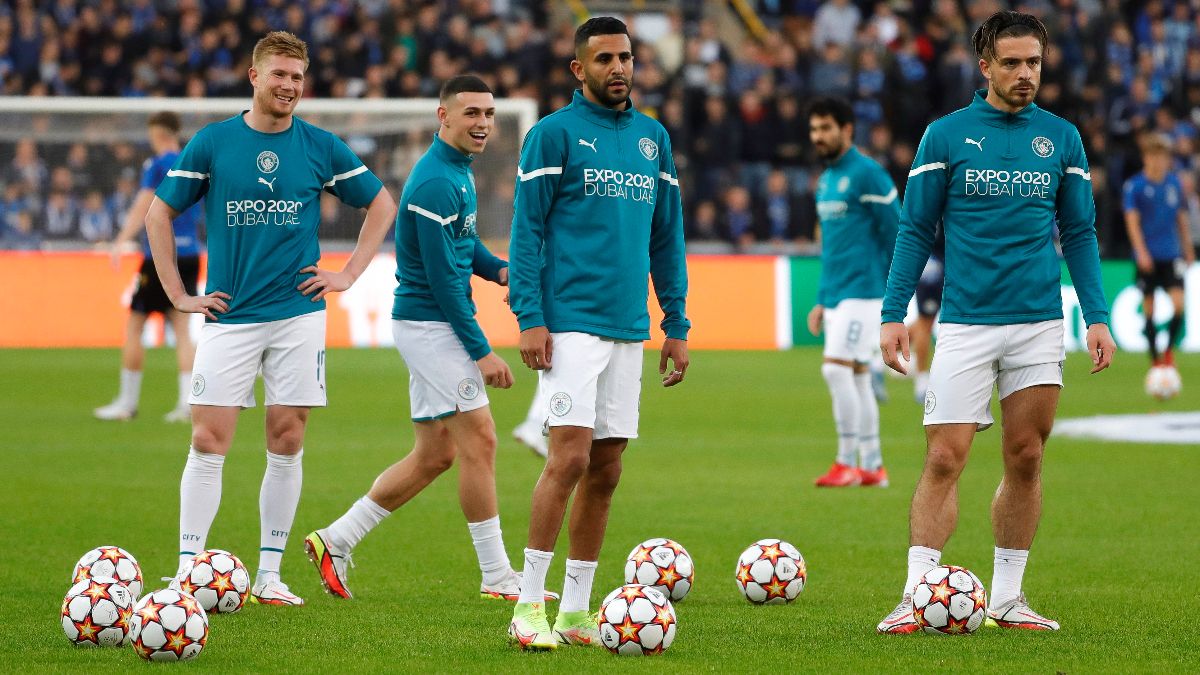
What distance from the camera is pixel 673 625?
6.41 metres

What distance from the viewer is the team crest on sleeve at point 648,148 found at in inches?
258

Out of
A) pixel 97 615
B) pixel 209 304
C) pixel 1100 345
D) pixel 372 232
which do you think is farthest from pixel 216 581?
pixel 1100 345

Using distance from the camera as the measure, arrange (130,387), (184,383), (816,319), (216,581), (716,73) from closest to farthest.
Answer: (216,581), (816,319), (184,383), (130,387), (716,73)

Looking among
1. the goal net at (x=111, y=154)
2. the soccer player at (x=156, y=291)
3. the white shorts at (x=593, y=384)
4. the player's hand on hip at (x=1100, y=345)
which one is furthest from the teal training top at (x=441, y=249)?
the goal net at (x=111, y=154)

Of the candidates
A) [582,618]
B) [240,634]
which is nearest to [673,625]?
[582,618]

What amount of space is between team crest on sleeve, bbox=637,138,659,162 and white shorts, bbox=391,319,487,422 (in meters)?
1.45

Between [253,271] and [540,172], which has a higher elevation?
[540,172]

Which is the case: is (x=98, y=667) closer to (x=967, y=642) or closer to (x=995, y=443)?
(x=967, y=642)

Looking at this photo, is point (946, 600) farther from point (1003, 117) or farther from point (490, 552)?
point (490, 552)

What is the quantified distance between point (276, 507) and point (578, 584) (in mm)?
1695

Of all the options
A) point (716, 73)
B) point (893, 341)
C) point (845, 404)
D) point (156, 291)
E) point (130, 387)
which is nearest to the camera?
point (893, 341)

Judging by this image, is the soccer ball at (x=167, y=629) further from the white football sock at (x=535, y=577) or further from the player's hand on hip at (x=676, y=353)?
the player's hand on hip at (x=676, y=353)

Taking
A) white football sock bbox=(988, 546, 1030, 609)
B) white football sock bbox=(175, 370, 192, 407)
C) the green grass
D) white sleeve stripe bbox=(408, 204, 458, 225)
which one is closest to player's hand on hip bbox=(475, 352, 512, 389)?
white sleeve stripe bbox=(408, 204, 458, 225)

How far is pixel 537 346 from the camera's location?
20.7 ft
